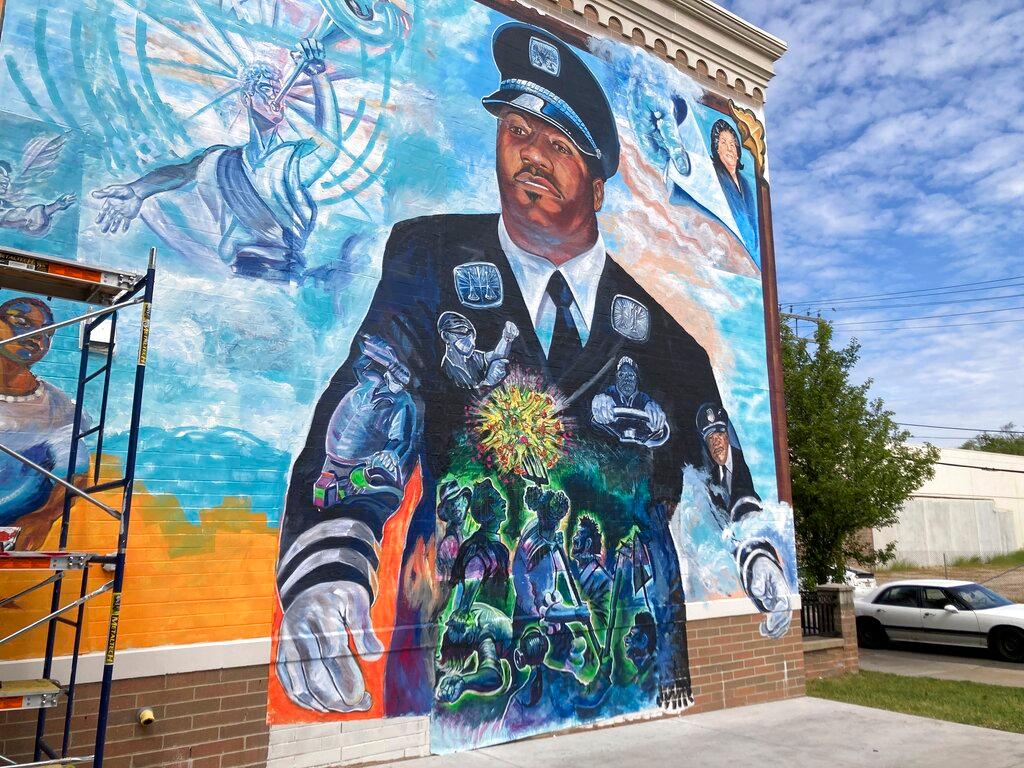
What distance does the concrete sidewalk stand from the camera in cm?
756

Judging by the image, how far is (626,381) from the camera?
978 cm

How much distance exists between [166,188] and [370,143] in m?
2.09

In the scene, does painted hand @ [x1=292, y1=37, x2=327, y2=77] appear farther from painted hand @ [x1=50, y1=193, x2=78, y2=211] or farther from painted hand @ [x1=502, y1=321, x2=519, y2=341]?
painted hand @ [x1=502, y1=321, x2=519, y2=341]

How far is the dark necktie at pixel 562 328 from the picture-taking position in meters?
9.20

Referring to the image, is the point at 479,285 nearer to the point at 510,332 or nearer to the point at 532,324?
the point at 510,332

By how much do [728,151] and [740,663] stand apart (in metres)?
7.11

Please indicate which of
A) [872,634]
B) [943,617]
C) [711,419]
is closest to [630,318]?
[711,419]

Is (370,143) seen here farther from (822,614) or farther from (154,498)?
(822,614)

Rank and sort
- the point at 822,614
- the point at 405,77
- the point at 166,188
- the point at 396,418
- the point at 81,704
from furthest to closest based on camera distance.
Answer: the point at 822,614 < the point at 405,77 < the point at 396,418 < the point at 166,188 < the point at 81,704

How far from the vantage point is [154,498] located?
6.41 meters

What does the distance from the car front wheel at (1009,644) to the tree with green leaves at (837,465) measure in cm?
236

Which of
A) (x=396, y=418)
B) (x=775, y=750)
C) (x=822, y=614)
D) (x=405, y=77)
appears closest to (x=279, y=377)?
(x=396, y=418)

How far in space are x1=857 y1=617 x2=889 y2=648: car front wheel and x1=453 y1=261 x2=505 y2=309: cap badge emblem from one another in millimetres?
12328

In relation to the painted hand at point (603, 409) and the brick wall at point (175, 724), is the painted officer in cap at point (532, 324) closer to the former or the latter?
the painted hand at point (603, 409)
